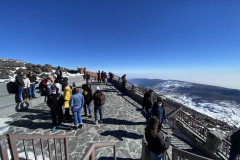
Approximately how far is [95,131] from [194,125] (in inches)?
219

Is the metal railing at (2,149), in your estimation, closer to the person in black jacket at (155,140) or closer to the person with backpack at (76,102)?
the person in black jacket at (155,140)

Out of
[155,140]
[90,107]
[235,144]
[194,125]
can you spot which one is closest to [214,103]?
[194,125]

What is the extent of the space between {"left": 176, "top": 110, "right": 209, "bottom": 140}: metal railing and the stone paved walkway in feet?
8.23

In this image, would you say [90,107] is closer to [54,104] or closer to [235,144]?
[54,104]

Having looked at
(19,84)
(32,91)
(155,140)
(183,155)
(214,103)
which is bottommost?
(214,103)

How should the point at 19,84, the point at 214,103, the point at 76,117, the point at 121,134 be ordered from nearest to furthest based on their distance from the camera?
the point at 76,117 < the point at 121,134 < the point at 19,84 < the point at 214,103

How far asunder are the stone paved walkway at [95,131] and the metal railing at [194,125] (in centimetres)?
251

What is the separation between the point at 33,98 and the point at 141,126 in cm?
808

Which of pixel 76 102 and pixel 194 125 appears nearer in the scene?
pixel 76 102

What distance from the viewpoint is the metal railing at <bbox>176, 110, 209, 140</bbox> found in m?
4.77

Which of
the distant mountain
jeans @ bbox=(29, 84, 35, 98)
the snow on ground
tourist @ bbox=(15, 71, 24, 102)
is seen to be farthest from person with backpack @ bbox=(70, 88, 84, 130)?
the distant mountain

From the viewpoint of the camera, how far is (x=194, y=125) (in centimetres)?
533

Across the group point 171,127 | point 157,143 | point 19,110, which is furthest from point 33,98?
point 171,127

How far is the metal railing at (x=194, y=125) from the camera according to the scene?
477 centimetres
